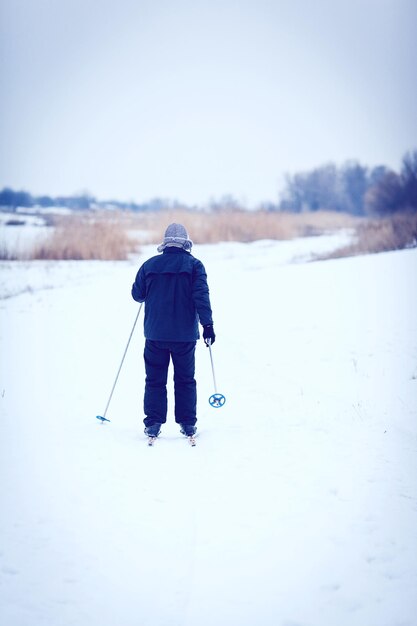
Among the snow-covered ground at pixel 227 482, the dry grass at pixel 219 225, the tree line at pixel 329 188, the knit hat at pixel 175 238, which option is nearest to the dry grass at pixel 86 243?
the dry grass at pixel 219 225

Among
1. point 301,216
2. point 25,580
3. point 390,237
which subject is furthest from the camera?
point 301,216

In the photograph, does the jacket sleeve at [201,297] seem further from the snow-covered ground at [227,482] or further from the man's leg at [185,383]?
the snow-covered ground at [227,482]

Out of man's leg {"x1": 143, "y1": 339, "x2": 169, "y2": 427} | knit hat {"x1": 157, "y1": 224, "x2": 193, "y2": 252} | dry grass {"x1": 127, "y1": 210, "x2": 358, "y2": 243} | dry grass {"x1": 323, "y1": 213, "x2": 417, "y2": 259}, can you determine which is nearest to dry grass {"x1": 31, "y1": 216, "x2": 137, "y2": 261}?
dry grass {"x1": 127, "y1": 210, "x2": 358, "y2": 243}

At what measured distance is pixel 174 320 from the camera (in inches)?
165

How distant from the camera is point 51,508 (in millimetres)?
3238

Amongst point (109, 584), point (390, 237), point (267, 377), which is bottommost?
point (109, 584)

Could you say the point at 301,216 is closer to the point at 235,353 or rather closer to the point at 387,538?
the point at 235,353

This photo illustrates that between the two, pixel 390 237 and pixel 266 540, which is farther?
pixel 390 237

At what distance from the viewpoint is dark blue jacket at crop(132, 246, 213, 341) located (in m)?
4.20

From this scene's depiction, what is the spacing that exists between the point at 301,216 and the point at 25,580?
32.5 m

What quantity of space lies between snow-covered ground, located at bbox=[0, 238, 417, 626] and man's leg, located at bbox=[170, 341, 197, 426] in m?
0.25

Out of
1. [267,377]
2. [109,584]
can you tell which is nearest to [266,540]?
[109,584]

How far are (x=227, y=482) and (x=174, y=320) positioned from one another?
1.49m

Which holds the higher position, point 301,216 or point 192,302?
point 301,216
